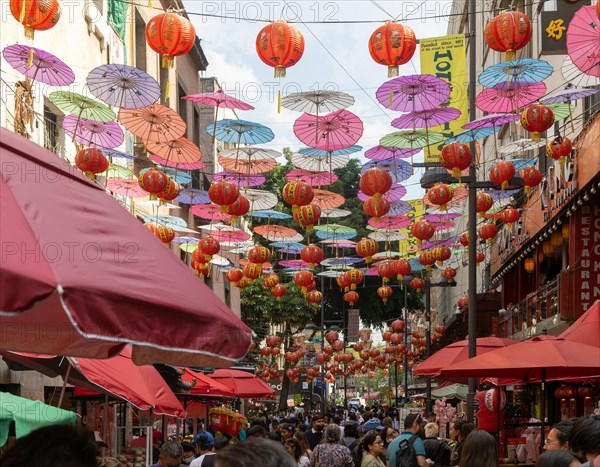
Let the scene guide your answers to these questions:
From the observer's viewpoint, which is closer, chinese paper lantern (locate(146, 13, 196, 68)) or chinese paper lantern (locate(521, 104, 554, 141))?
chinese paper lantern (locate(146, 13, 196, 68))

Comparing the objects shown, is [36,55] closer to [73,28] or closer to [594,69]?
[73,28]

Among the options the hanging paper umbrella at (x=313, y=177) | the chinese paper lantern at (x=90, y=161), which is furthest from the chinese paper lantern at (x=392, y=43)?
the hanging paper umbrella at (x=313, y=177)

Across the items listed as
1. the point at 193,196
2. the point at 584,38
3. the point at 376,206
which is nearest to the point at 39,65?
the point at 376,206

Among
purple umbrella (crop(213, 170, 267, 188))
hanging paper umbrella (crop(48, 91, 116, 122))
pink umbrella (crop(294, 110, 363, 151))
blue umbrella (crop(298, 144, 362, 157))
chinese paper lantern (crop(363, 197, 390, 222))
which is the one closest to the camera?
hanging paper umbrella (crop(48, 91, 116, 122))

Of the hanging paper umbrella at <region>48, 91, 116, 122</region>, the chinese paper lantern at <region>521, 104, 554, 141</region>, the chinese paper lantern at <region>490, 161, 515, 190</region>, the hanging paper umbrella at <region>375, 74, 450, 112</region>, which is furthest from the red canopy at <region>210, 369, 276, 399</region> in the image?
the chinese paper lantern at <region>521, 104, 554, 141</region>

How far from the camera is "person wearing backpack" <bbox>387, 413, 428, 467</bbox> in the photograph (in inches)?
470

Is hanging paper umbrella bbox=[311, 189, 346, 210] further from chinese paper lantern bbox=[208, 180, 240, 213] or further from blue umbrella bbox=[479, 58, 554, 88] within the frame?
blue umbrella bbox=[479, 58, 554, 88]

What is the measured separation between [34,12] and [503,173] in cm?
955

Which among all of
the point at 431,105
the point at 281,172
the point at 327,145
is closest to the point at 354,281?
the point at 327,145

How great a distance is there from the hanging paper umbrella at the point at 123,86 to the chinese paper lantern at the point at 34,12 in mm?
4047

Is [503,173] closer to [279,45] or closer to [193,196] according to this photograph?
[279,45]

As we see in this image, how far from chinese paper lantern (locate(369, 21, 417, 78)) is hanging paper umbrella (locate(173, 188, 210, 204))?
1041 cm

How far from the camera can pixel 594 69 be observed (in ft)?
49.3

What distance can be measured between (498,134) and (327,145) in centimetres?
1565
